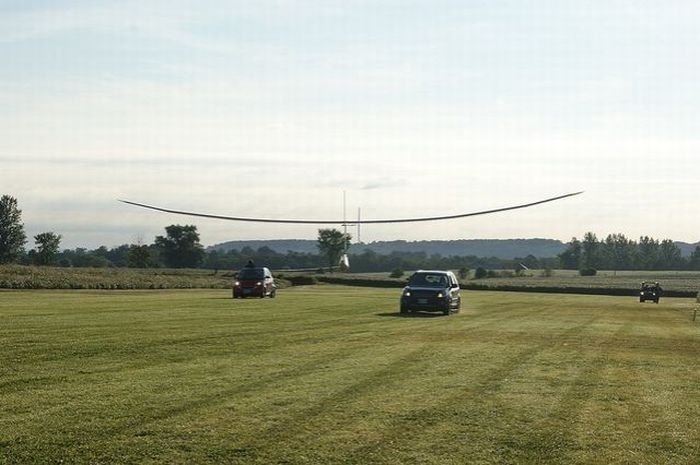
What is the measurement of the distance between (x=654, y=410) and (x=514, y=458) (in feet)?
12.5

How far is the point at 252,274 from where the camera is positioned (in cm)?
5225

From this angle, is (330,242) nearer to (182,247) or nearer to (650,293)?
(182,247)

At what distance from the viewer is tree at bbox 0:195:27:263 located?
532 feet

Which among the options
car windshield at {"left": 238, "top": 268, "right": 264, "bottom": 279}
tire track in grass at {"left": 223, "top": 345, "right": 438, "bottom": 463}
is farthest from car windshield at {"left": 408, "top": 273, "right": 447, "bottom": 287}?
tire track in grass at {"left": 223, "top": 345, "right": 438, "bottom": 463}

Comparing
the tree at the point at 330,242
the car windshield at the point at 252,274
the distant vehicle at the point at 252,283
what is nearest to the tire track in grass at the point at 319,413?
the distant vehicle at the point at 252,283

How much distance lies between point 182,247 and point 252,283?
4431 inches

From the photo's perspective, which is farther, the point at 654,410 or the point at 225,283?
the point at 225,283

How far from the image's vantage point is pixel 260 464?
8.50 meters

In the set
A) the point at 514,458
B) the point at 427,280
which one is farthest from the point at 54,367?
the point at 427,280

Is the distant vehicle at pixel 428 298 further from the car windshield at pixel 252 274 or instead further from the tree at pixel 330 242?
the tree at pixel 330 242

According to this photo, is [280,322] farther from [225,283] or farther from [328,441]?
[225,283]

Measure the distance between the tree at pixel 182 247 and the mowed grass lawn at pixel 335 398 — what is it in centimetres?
13953

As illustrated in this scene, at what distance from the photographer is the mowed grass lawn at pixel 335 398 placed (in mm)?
9188

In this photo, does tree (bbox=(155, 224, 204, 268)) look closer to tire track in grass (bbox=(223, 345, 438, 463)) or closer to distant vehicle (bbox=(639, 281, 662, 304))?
distant vehicle (bbox=(639, 281, 662, 304))
